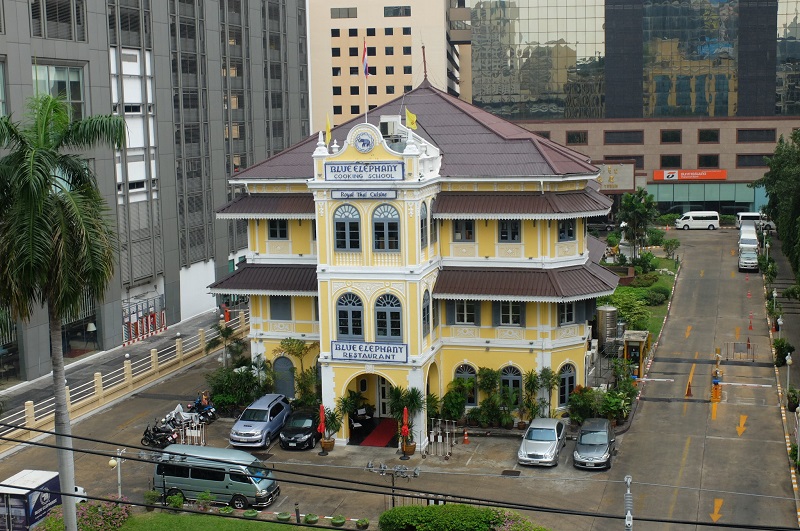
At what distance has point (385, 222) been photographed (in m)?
42.6

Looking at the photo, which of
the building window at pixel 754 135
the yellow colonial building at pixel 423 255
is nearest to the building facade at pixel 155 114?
the yellow colonial building at pixel 423 255

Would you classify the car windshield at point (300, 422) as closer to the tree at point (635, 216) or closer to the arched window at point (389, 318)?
the arched window at point (389, 318)

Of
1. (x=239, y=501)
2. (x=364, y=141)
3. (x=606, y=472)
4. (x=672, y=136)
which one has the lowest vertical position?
(x=606, y=472)

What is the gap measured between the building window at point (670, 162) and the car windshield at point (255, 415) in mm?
78183

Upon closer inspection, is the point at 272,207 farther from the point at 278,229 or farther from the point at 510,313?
the point at 510,313

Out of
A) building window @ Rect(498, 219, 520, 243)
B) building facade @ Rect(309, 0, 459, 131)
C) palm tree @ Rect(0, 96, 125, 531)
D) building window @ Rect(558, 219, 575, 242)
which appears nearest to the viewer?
palm tree @ Rect(0, 96, 125, 531)

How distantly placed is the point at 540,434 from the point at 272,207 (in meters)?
16.3

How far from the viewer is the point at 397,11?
126m

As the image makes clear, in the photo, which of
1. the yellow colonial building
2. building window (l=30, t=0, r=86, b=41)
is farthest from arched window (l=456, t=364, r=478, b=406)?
building window (l=30, t=0, r=86, b=41)

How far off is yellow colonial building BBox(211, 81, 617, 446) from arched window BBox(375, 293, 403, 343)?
5 centimetres

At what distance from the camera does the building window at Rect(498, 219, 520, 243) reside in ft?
150

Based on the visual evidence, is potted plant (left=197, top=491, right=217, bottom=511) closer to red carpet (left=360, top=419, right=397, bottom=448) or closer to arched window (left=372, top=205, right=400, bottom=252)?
red carpet (left=360, top=419, right=397, bottom=448)

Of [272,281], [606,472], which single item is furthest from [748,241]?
[272,281]

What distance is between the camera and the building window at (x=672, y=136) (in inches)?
4377
